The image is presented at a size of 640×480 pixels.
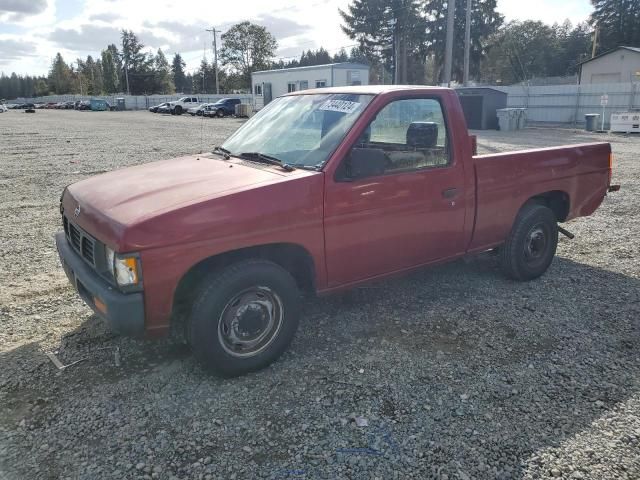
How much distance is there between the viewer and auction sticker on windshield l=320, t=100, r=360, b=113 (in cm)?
381

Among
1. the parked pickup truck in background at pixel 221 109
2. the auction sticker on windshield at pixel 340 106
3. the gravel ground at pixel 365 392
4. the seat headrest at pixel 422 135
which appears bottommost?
the gravel ground at pixel 365 392

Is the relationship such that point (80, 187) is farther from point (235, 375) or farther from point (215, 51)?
point (215, 51)

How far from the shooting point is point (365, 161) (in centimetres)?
341

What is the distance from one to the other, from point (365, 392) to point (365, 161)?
1531 millimetres

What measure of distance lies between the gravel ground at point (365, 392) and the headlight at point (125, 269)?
82 centimetres

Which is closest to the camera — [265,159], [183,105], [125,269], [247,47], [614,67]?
[125,269]

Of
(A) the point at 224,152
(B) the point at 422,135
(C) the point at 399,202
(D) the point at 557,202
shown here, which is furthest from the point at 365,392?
(D) the point at 557,202

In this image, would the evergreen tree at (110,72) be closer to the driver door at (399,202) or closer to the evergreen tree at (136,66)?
the evergreen tree at (136,66)

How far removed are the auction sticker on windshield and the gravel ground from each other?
1737mm

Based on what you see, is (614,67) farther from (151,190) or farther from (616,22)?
(151,190)

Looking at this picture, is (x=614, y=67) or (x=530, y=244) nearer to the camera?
(x=530, y=244)

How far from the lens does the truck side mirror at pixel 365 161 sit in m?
3.40

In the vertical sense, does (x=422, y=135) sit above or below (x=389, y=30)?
below

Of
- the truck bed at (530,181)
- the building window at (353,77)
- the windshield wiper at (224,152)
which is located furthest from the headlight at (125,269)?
the building window at (353,77)
